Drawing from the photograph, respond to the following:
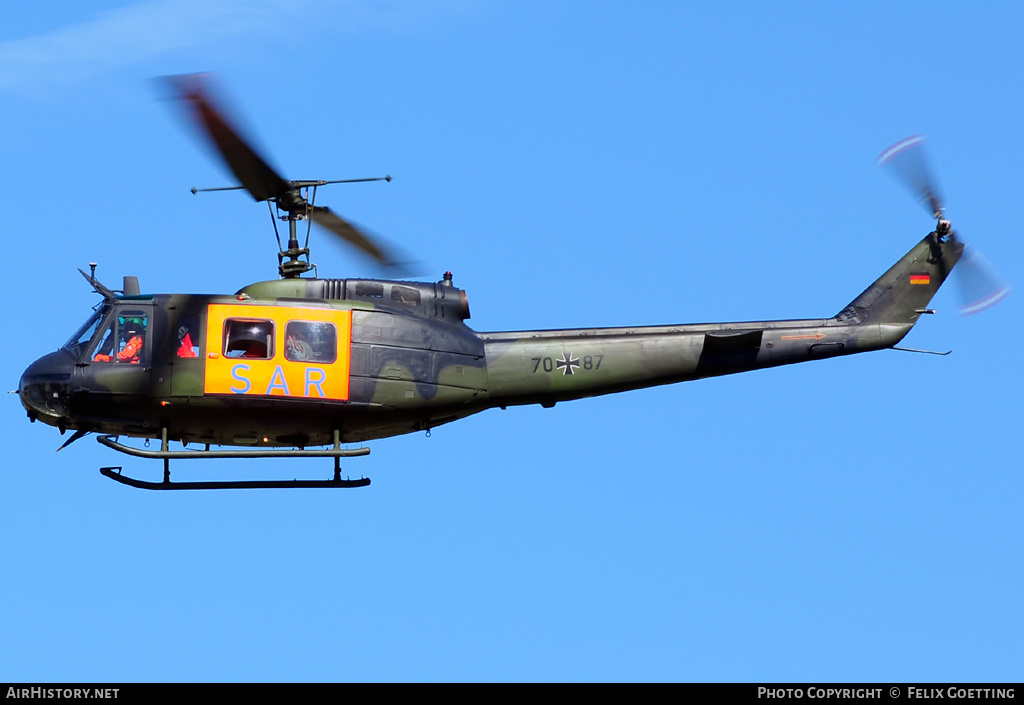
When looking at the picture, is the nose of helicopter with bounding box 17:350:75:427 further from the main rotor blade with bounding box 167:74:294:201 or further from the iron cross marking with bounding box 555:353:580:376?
the iron cross marking with bounding box 555:353:580:376

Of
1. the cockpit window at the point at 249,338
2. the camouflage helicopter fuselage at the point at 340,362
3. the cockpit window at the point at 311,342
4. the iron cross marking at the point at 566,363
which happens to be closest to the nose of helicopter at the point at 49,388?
the camouflage helicopter fuselage at the point at 340,362

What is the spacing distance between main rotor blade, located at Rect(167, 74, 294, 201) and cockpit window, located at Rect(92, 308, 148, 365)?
239 cm

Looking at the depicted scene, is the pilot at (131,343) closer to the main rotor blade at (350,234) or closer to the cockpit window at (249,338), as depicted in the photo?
the cockpit window at (249,338)

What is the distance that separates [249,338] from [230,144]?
322 centimetres

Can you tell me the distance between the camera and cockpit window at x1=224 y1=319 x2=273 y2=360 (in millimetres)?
21359

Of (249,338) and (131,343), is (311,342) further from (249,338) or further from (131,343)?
(131,343)

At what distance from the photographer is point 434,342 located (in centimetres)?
2211

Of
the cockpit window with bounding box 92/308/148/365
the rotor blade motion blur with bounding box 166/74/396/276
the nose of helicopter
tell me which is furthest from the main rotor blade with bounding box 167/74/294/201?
the nose of helicopter

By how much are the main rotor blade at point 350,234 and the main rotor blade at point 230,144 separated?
1091 millimetres

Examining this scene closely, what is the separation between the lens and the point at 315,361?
70.4ft

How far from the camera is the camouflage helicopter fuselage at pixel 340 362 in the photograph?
2133 cm

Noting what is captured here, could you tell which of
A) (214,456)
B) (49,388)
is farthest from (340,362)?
(49,388)
